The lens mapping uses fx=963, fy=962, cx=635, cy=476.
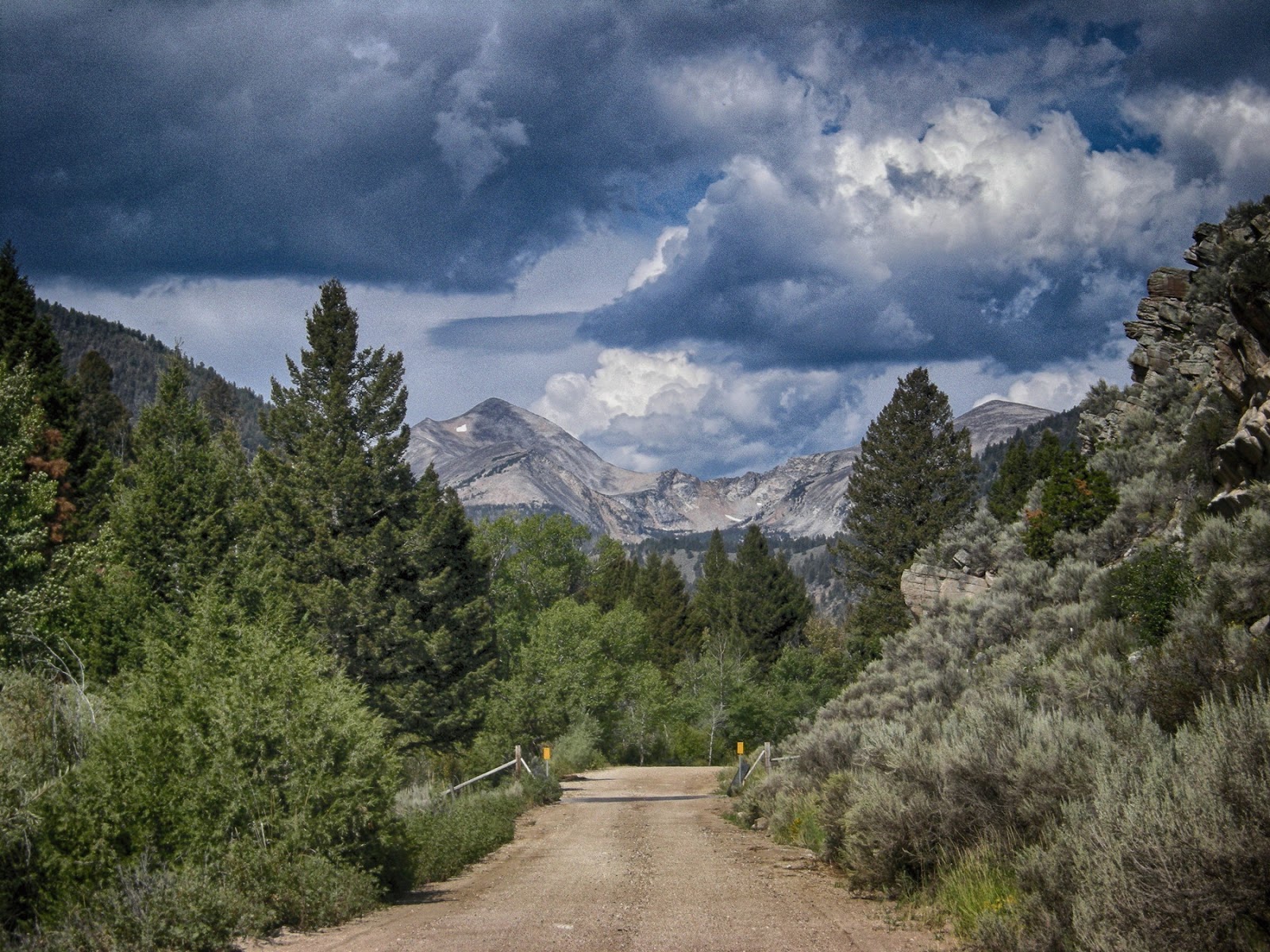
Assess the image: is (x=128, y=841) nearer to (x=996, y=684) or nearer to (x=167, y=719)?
(x=167, y=719)

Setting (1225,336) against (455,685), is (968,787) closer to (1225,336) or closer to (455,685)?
(1225,336)

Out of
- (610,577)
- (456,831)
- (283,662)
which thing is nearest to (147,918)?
(283,662)

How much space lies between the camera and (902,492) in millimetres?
44031

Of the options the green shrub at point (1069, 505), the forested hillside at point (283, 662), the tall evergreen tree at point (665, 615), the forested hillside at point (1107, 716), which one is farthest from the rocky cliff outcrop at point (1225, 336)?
the tall evergreen tree at point (665, 615)

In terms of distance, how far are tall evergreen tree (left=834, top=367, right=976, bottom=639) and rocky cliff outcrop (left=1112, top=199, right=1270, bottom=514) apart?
12.0 meters

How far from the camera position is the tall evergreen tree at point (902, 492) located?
1687 inches

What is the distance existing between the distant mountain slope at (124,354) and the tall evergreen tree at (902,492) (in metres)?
132

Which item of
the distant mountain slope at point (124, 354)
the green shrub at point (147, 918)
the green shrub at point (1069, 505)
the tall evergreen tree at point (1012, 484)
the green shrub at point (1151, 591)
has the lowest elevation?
the green shrub at point (147, 918)

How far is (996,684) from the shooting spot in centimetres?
1427

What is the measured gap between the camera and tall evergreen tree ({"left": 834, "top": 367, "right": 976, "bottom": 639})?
42844 millimetres

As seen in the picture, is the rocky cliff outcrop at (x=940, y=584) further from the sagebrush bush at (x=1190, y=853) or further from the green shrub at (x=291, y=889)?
the sagebrush bush at (x=1190, y=853)

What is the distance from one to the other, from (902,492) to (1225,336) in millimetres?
26790

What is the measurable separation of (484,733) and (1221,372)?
23772mm

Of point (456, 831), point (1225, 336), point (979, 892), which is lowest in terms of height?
point (456, 831)
